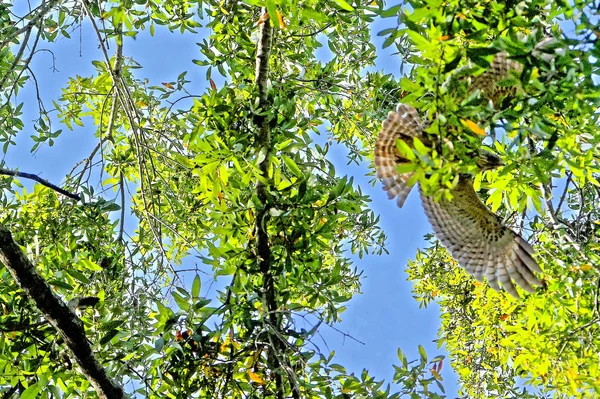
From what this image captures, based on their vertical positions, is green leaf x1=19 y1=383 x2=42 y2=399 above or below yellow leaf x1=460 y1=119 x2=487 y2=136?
below

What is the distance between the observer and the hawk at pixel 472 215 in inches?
72.3

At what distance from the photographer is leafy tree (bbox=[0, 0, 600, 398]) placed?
126cm

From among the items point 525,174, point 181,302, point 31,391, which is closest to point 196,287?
point 181,302

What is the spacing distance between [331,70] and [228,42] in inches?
24.9

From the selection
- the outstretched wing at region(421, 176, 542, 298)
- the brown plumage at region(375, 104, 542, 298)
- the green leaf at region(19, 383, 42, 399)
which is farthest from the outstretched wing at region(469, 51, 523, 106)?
the green leaf at region(19, 383, 42, 399)

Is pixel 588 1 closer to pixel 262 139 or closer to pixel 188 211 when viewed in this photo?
pixel 262 139

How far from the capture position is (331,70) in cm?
297

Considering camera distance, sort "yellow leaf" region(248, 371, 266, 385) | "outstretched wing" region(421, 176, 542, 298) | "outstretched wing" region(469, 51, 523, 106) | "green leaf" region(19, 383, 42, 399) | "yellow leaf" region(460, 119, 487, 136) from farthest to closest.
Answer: "outstretched wing" region(421, 176, 542, 298) < "yellow leaf" region(248, 371, 266, 385) < "green leaf" region(19, 383, 42, 399) < "outstretched wing" region(469, 51, 523, 106) < "yellow leaf" region(460, 119, 487, 136)

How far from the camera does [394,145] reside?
2055 millimetres

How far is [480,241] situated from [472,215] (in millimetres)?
130

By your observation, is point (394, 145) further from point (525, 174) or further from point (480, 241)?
point (480, 241)

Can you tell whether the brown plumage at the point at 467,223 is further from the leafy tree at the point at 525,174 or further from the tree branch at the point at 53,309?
the tree branch at the point at 53,309

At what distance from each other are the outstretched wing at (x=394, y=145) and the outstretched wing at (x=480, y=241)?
0.29m

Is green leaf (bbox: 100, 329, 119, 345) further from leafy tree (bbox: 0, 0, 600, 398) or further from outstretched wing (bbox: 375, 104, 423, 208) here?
outstretched wing (bbox: 375, 104, 423, 208)
